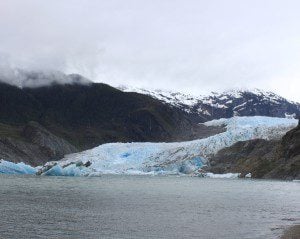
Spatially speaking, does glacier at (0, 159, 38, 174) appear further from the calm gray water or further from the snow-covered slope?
the calm gray water

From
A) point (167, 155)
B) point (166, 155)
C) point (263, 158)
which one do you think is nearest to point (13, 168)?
point (166, 155)

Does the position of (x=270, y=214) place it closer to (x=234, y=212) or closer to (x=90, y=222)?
(x=234, y=212)

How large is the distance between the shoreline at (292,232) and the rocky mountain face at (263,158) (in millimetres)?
87290

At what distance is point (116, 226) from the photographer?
35.2 metres

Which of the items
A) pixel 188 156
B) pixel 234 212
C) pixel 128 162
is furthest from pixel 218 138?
pixel 234 212

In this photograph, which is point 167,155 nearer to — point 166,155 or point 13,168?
point 166,155

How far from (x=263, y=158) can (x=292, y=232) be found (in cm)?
11009

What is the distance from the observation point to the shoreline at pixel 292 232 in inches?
1203

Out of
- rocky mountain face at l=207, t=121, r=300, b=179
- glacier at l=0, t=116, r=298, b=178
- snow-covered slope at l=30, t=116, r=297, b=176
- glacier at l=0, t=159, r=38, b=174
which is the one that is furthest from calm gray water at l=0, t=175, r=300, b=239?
snow-covered slope at l=30, t=116, r=297, b=176

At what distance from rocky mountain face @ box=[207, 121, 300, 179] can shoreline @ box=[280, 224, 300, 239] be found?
286 feet

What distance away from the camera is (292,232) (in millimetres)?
32438

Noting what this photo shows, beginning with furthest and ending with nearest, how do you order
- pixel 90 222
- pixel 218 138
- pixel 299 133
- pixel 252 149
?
pixel 218 138, pixel 252 149, pixel 299 133, pixel 90 222

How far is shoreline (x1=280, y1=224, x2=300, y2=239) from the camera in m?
30.5

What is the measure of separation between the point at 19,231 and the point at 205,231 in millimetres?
12239
